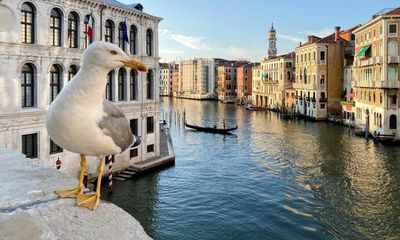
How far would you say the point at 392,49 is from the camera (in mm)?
25047

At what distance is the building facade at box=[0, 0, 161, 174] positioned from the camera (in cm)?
1109

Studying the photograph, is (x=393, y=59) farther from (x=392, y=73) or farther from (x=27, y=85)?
(x=27, y=85)

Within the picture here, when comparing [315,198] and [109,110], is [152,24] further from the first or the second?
[109,110]

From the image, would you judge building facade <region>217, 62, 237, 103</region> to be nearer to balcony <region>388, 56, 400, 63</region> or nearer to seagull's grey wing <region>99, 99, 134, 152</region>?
balcony <region>388, 56, 400, 63</region>

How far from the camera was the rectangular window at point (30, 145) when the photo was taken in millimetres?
11727

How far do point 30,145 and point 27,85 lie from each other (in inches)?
68.9

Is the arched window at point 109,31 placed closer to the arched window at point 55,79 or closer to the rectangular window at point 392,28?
the arched window at point 55,79

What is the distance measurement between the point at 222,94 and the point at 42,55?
231ft

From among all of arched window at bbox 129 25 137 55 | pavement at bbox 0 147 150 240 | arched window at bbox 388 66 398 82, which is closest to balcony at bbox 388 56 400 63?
arched window at bbox 388 66 398 82

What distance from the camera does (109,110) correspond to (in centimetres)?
262

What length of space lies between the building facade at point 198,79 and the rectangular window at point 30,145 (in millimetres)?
74740

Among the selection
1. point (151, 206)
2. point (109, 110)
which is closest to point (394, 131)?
point (151, 206)

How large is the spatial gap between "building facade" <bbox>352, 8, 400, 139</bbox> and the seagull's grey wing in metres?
25.0

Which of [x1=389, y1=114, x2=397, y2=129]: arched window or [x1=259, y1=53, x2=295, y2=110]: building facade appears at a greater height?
[x1=259, y1=53, x2=295, y2=110]: building facade
